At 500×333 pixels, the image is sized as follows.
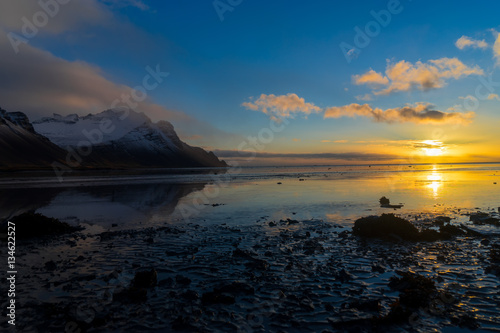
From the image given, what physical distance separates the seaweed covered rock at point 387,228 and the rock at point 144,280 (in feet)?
44.2

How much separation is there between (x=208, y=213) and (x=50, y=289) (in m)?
17.5

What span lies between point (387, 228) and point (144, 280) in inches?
598

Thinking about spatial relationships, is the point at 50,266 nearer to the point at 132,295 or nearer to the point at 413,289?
→ the point at 132,295

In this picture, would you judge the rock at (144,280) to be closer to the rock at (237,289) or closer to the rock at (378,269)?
the rock at (237,289)

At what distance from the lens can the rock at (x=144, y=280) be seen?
34.8 ft

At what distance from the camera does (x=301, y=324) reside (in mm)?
8062

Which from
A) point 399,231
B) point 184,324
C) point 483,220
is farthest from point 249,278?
point 483,220

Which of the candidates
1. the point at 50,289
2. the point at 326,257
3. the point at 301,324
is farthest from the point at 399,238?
the point at 50,289

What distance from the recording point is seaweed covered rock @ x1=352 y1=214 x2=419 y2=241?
17.4 metres

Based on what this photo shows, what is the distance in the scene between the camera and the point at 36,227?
62.9ft

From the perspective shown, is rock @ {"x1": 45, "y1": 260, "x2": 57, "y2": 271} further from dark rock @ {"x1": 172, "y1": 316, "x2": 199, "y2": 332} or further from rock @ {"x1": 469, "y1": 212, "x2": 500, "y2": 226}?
rock @ {"x1": 469, "y1": 212, "x2": 500, "y2": 226}

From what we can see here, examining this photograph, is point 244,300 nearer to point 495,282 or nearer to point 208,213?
point 495,282

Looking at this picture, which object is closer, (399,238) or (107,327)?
(107,327)

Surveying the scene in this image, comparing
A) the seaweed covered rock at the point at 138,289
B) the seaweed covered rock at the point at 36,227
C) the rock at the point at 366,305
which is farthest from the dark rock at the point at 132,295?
the seaweed covered rock at the point at 36,227
